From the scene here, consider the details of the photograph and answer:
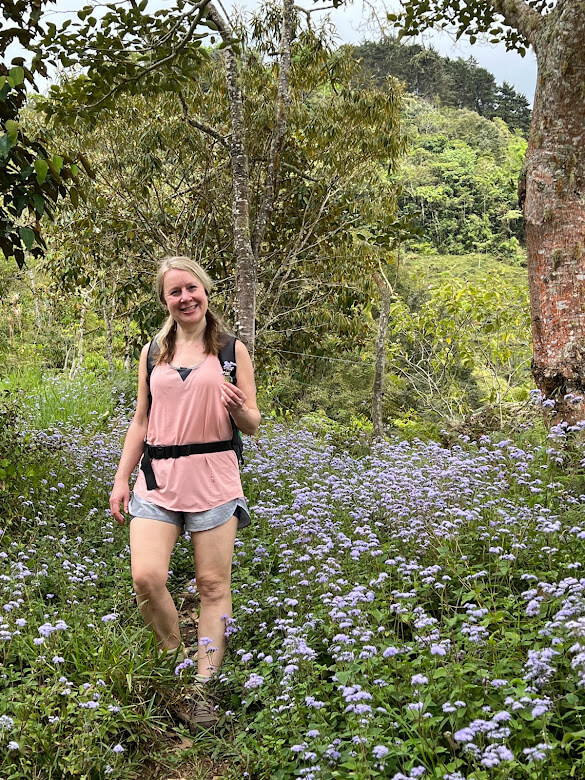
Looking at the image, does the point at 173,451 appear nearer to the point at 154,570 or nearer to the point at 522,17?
the point at 154,570

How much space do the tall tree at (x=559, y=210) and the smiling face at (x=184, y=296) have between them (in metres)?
2.70

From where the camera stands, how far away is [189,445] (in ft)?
10.7

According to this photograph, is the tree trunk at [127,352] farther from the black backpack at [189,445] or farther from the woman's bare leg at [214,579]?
the woman's bare leg at [214,579]

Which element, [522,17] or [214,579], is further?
[522,17]

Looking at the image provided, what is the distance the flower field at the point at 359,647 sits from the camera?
231 centimetres

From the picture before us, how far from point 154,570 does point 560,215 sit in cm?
371

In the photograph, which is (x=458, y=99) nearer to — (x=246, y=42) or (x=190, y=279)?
(x=246, y=42)

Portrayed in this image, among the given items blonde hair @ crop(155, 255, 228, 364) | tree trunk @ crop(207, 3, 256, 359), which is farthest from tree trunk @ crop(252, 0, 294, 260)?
blonde hair @ crop(155, 255, 228, 364)

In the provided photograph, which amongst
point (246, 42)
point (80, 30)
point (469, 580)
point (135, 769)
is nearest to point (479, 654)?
point (469, 580)

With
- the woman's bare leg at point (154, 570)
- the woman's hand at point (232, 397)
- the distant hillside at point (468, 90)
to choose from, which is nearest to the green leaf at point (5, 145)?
the woman's hand at point (232, 397)

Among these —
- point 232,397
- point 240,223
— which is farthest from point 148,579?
point 240,223

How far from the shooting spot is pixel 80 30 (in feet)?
19.6

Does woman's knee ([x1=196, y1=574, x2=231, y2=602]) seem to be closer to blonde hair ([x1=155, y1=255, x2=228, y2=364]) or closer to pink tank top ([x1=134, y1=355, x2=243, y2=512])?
pink tank top ([x1=134, y1=355, x2=243, y2=512])

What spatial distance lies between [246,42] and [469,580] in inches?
281
